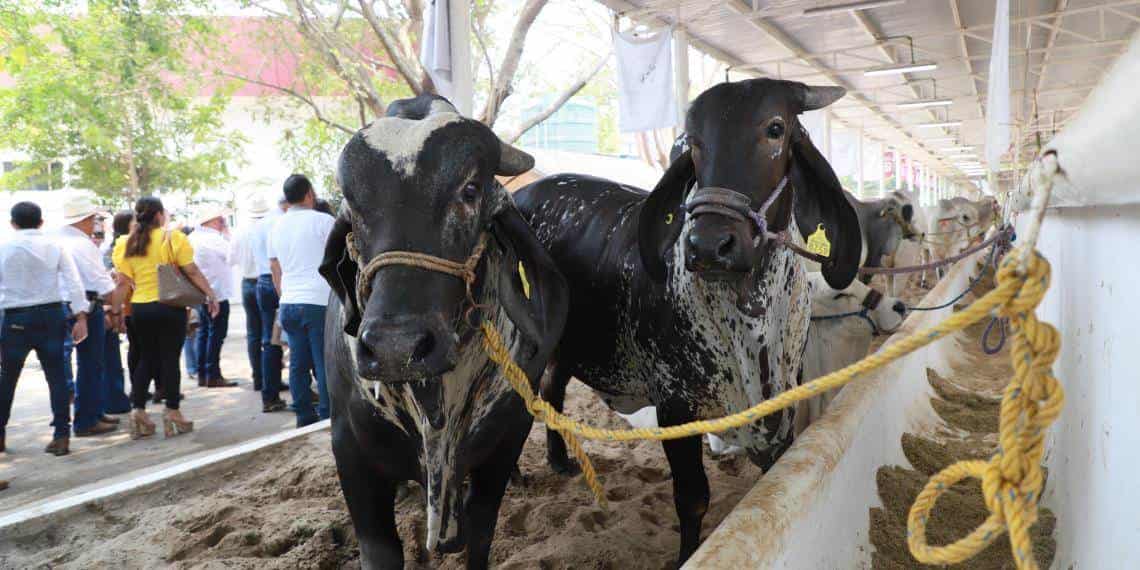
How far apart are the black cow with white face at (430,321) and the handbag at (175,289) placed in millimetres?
4349

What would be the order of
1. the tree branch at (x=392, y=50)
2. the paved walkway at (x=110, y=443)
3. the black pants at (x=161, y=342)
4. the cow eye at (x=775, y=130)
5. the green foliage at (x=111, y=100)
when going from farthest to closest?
the green foliage at (x=111, y=100) → the tree branch at (x=392, y=50) → the black pants at (x=161, y=342) → the paved walkway at (x=110, y=443) → the cow eye at (x=775, y=130)

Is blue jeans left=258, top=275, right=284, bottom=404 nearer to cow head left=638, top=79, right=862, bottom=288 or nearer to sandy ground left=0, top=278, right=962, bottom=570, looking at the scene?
sandy ground left=0, top=278, right=962, bottom=570

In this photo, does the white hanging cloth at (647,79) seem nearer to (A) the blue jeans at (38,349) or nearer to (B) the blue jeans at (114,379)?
(B) the blue jeans at (114,379)

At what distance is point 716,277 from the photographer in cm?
277

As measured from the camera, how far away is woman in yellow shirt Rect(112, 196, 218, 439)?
6.77 metres

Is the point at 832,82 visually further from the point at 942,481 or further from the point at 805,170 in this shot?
the point at 942,481

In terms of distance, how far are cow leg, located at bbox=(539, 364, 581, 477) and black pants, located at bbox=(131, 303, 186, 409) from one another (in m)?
3.71

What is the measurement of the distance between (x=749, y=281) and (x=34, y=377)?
35.3 feet

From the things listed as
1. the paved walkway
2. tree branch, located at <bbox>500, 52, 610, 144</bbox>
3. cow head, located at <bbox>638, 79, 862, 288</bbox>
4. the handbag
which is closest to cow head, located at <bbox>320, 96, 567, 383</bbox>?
cow head, located at <bbox>638, 79, 862, 288</bbox>

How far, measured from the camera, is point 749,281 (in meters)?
3.07

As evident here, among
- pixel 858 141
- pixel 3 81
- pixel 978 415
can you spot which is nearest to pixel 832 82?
pixel 858 141

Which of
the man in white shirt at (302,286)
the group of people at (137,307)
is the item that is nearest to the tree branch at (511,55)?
the group of people at (137,307)

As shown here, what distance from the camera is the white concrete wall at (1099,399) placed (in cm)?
195

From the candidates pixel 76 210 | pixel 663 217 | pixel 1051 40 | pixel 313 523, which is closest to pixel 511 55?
pixel 76 210
